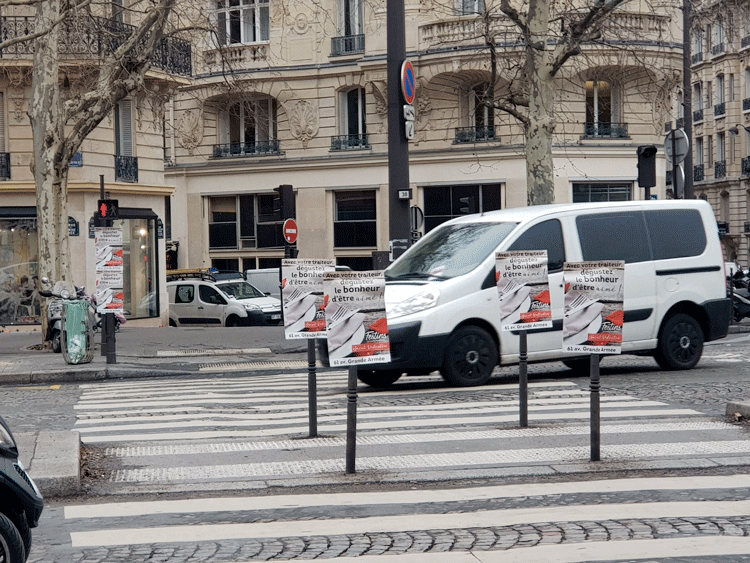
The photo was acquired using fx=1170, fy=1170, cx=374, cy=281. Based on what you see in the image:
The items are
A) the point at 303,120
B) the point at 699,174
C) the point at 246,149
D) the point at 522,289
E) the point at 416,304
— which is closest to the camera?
the point at 522,289

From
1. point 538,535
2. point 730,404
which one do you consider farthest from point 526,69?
point 538,535

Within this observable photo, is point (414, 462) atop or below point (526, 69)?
below

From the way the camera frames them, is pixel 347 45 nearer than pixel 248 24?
Yes

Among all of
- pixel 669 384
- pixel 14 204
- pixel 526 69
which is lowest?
pixel 669 384

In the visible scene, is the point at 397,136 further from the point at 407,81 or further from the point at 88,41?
the point at 88,41

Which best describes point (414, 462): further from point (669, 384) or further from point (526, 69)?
point (526, 69)

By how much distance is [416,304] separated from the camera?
1292 centimetres

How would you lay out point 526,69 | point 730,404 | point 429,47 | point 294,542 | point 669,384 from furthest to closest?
point 429,47
point 526,69
point 669,384
point 730,404
point 294,542

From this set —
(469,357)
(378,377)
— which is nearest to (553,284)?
(469,357)

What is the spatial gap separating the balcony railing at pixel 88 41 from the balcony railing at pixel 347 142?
32.6ft

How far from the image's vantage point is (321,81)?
40312 millimetres

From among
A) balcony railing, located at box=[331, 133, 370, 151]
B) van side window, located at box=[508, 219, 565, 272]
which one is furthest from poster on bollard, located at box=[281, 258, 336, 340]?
balcony railing, located at box=[331, 133, 370, 151]

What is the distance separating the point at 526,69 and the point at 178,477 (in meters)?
18.4

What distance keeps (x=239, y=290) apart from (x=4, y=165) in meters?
6.63
